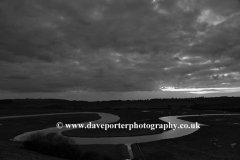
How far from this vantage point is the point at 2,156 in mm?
15328

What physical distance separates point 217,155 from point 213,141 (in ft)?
29.5

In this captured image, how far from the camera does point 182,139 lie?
35.9 meters

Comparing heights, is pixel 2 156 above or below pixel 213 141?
above

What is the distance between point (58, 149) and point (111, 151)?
896 cm

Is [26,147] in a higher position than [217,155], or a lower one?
higher

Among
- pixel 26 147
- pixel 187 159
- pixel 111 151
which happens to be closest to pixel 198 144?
pixel 187 159

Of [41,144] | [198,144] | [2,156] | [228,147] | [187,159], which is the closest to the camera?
[2,156]

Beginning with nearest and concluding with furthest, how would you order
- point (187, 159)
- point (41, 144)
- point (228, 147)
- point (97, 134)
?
point (41, 144) → point (187, 159) → point (228, 147) → point (97, 134)

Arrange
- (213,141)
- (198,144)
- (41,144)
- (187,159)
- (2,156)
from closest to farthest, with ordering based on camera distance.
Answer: (2,156)
(41,144)
(187,159)
(198,144)
(213,141)

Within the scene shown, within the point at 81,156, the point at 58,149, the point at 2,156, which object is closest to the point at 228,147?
the point at 81,156

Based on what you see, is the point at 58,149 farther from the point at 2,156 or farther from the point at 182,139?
the point at 182,139

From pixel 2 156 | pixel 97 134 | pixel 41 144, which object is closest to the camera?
pixel 2 156

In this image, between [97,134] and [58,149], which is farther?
[97,134]

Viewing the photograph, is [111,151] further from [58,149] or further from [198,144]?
[198,144]
